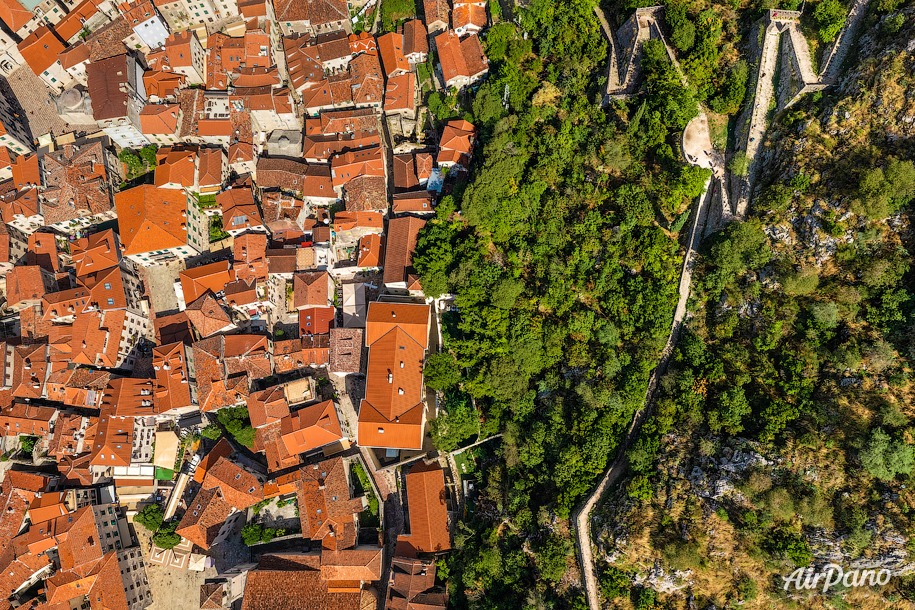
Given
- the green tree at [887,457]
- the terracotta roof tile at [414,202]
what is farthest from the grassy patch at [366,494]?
the green tree at [887,457]

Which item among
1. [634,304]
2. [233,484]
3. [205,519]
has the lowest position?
[205,519]

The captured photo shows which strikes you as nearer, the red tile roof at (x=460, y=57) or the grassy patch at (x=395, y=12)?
the red tile roof at (x=460, y=57)

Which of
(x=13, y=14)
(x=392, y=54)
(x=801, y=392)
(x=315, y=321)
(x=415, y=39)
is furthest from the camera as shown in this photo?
(x=13, y=14)

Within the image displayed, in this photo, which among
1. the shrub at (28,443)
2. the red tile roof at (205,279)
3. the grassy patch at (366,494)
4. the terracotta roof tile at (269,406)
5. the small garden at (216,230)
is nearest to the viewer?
the terracotta roof tile at (269,406)

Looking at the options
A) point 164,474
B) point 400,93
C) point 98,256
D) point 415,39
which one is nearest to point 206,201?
point 98,256

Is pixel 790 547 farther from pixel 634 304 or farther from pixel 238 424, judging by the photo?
pixel 238 424

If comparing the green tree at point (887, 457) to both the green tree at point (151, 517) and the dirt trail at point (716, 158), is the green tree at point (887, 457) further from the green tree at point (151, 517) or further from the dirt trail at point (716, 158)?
the green tree at point (151, 517)

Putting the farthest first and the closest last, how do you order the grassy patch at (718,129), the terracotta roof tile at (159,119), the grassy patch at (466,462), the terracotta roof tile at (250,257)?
the terracotta roof tile at (159,119) < the terracotta roof tile at (250,257) < the grassy patch at (466,462) < the grassy patch at (718,129)

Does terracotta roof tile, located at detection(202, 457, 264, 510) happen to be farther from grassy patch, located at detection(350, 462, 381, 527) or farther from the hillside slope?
the hillside slope

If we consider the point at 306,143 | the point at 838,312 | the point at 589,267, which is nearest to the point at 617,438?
the point at 589,267

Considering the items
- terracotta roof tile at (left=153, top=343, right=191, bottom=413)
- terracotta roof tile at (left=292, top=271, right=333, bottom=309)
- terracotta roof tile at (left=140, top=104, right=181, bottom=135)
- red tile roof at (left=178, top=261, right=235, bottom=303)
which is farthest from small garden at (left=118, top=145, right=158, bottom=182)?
terracotta roof tile at (left=292, top=271, right=333, bottom=309)
